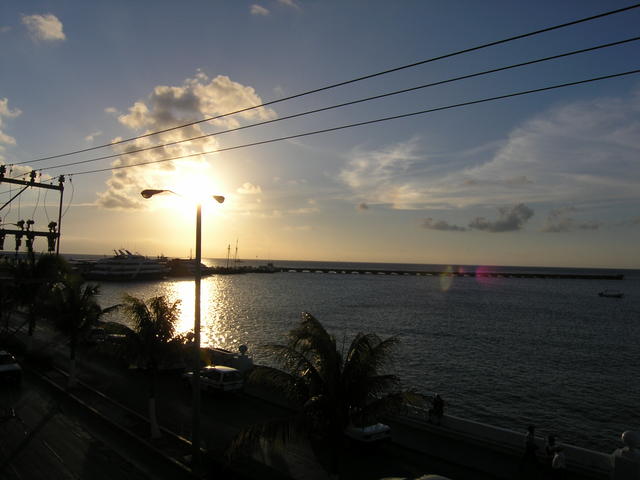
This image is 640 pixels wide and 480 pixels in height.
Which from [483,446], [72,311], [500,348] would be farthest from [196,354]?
[500,348]

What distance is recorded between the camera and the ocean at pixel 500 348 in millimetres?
35438

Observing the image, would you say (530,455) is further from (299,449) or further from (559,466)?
A: (299,449)

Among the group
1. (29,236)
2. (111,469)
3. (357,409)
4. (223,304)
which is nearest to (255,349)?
(29,236)

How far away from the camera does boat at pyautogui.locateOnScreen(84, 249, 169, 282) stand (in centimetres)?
17112

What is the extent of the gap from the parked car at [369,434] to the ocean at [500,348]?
837 centimetres

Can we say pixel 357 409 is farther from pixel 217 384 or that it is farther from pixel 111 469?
pixel 217 384

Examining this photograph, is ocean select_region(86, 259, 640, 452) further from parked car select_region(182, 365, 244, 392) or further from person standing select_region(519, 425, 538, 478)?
parked car select_region(182, 365, 244, 392)

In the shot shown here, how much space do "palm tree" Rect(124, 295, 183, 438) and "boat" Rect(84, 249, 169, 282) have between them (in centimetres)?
16657

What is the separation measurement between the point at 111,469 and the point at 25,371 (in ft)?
59.6

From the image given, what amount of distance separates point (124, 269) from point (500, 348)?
152767 mm

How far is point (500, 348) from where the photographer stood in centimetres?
5931

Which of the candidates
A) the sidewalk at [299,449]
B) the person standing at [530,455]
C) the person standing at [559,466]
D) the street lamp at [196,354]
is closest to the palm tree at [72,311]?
the sidewalk at [299,449]

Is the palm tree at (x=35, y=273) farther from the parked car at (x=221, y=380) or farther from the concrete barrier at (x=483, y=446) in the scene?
the concrete barrier at (x=483, y=446)

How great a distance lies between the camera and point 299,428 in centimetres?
1254
